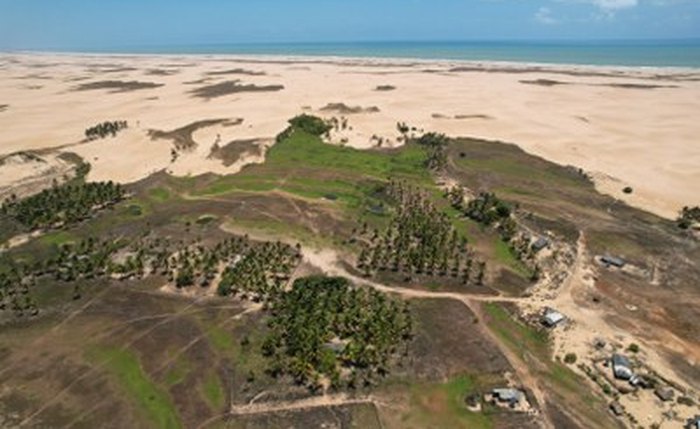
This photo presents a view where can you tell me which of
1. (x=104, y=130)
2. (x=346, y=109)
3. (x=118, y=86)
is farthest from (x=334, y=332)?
(x=118, y=86)

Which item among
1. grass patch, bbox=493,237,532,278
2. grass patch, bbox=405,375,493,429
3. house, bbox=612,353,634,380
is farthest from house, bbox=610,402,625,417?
grass patch, bbox=493,237,532,278

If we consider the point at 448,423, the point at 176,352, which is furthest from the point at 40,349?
the point at 448,423

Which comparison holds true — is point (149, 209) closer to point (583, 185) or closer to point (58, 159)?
point (58, 159)

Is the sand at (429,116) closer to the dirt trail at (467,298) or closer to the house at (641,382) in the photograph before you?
the dirt trail at (467,298)

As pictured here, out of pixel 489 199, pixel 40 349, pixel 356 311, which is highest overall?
pixel 489 199

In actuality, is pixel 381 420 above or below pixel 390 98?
below

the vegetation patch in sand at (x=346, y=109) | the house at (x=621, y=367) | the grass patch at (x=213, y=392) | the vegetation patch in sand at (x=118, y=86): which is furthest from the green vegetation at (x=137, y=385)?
the vegetation patch in sand at (x=118, y=86)
